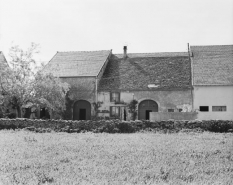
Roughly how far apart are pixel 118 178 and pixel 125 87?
97.3 feet

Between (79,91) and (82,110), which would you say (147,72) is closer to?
(79,91)

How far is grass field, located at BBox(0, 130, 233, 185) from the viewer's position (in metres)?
9.08

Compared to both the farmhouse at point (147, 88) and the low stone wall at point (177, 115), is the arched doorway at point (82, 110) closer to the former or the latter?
the farmhouse at point (147, 88)

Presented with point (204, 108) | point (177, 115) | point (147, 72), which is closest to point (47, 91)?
point (147, 72)

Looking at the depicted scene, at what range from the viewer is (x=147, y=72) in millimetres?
40406

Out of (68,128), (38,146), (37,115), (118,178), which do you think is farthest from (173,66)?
(118,178)

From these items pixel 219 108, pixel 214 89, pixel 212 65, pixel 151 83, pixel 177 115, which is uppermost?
pixel 212 65

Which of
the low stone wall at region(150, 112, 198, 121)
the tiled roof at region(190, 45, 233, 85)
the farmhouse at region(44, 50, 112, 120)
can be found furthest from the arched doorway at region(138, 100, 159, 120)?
the low stone wall at region(150, 112, 198, 121)

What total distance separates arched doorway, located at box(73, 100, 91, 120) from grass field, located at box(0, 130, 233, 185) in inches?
935

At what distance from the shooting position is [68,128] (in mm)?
25516

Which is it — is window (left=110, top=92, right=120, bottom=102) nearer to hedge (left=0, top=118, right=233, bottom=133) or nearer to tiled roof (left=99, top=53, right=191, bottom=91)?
tiled roof (left=99, top=53, right=191, bottom=91)

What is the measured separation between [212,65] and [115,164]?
3001 centimetres

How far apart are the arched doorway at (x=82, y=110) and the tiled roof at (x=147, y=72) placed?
254 cm

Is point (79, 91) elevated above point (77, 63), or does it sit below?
below
